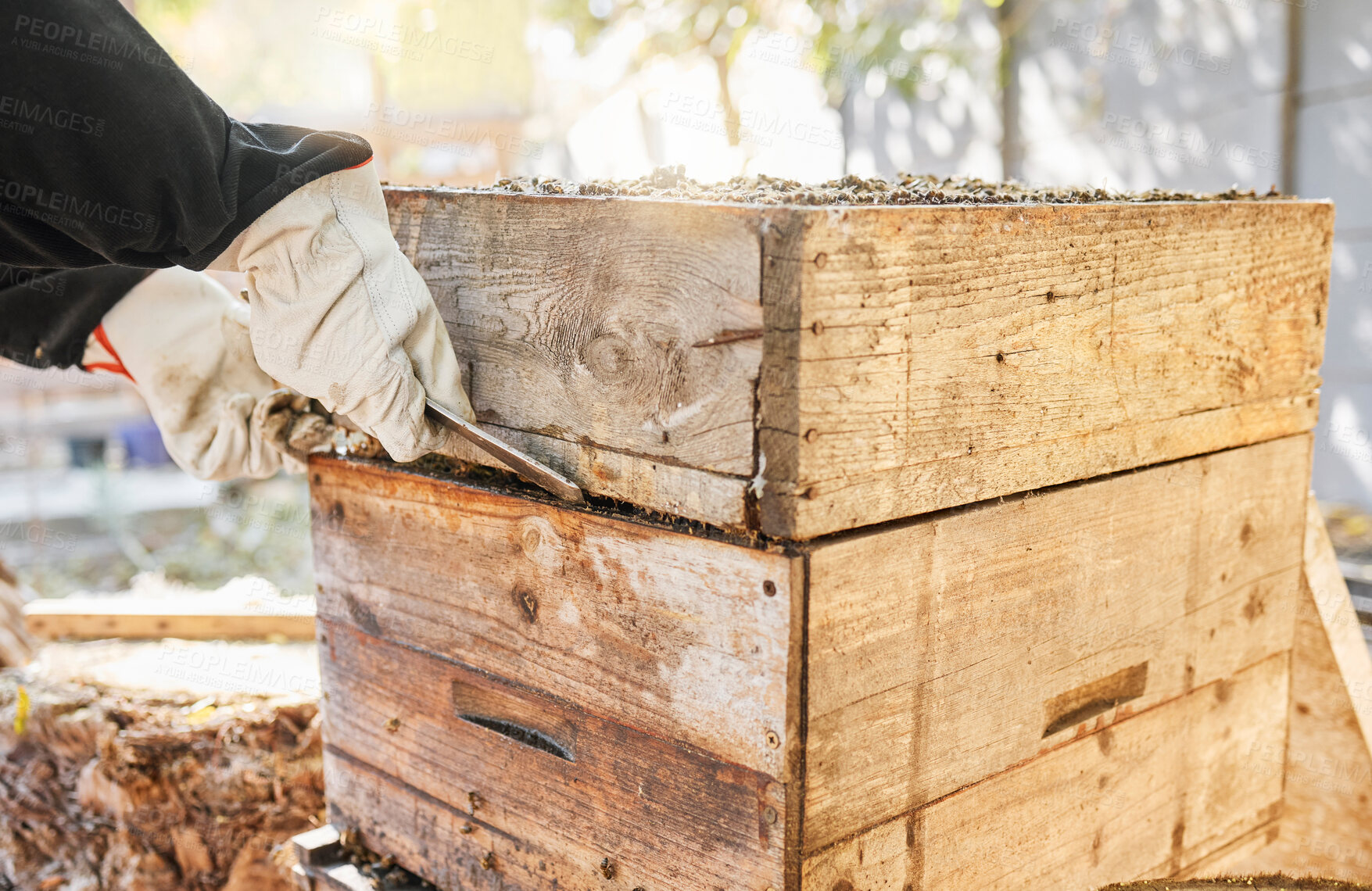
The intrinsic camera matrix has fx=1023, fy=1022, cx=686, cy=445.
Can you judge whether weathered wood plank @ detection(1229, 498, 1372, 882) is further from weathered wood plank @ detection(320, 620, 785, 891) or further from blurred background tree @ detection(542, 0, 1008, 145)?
blurred background tree @ detection(542, 0, 1008, 145)

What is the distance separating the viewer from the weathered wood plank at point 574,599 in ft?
4.41

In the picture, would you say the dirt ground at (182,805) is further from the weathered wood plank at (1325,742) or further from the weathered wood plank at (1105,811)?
the weathered wood plank at (1325,742)

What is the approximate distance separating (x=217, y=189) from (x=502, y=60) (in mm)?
7560

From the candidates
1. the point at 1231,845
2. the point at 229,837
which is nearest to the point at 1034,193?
the point at 1231,845

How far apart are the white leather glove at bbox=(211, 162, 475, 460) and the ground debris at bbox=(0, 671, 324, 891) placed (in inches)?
59.0

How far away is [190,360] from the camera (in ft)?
6.82

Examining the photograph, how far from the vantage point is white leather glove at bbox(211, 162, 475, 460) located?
4.81ft

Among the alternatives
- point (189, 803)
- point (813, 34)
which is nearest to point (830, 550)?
point (189, 803)

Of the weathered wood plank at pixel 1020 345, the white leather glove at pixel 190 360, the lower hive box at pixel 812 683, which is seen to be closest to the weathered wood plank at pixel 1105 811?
the lower hive box at pixel 812 683

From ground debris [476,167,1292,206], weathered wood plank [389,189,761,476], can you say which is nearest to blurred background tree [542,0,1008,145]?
ground debris [476,167,1292,206]

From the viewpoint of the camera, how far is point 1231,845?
7.09ft

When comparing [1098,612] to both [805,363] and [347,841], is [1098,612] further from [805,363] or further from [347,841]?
[347,841]

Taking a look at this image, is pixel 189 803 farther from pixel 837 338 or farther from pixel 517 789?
pixel 837 338

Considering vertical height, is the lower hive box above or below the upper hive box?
below
